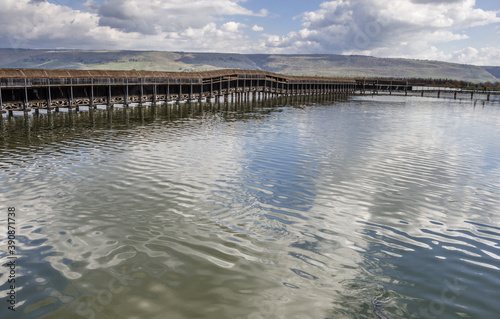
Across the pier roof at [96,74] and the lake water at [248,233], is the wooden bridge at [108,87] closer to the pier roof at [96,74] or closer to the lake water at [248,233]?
the pier roof at [96,74]

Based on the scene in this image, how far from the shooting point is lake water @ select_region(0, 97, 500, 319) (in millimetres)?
7426

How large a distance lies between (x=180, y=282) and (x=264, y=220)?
157 inches

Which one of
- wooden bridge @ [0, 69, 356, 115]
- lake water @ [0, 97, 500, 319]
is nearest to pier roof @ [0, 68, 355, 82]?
wooden bridge @ [0, 69, 356, 115]

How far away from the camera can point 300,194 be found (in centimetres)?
1388

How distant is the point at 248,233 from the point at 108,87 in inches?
1788

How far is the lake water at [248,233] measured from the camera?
7426 millimetres

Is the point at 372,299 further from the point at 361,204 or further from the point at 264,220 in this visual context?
the point at 361,204

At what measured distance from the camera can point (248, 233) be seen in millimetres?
10445

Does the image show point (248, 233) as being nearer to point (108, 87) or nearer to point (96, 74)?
point (96, 74)

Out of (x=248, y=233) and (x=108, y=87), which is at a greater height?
(x=108, y=87)

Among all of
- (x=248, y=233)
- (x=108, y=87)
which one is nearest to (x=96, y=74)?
(x=108, y=87)

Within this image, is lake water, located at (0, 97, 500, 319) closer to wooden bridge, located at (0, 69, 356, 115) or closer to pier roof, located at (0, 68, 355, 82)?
pier roof, located at (0, 68, 355, 82)

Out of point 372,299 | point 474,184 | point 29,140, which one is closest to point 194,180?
point 372,299

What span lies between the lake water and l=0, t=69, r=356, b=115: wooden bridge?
68.6 feet
